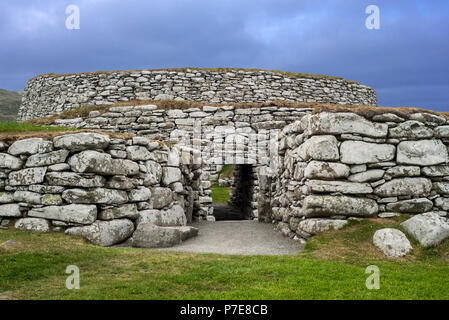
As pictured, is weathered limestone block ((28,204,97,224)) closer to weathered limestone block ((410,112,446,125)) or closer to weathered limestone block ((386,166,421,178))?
weathered limestone block ((386,166,421,178))

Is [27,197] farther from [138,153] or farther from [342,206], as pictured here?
[342,206]

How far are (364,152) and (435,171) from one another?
195cm

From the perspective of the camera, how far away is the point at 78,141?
8.69 meters

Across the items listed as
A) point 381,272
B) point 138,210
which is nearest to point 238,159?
point 138,210

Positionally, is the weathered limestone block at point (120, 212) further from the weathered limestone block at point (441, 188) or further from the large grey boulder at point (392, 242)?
the weathered limestone block at point (441, 188)

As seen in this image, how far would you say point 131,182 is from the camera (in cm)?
925

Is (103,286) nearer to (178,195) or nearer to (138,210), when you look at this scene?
(138,210)

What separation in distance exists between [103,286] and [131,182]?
14.3ft

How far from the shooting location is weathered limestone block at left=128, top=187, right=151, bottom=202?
9234 mm

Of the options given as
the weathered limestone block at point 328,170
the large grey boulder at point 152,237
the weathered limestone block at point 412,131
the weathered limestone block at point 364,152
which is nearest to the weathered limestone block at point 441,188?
the weathered limestone block at point 412,131

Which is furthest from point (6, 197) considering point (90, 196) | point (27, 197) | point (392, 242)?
point (392, 242)

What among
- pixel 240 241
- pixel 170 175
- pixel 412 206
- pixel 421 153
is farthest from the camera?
pixel 170 175

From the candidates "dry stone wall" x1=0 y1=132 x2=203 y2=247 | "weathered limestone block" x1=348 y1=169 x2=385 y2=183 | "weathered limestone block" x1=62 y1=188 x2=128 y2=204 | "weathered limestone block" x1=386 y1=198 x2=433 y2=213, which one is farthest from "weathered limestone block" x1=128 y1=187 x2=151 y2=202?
"weathered limestone block" x1=386 y1=198 x2=433 y2=213
